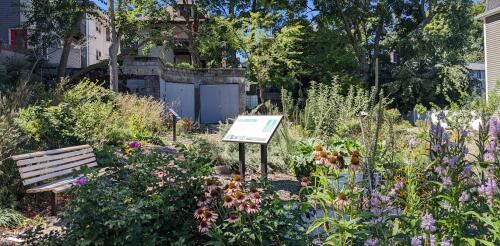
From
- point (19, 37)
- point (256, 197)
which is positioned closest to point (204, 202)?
point (256, 197)

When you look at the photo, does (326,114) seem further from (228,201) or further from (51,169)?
(228,201)

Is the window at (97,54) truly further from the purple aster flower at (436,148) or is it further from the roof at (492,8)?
the purple aster flower at (436,148)

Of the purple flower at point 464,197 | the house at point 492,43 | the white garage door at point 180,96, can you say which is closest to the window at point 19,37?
the white garage door at point 180,96

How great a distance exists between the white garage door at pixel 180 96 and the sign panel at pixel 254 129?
44.2ft

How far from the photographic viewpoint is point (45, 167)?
5.97 metres

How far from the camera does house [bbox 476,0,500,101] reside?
20.3 m

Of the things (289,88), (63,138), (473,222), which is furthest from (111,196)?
(289,88)

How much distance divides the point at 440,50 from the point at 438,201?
2654 cm

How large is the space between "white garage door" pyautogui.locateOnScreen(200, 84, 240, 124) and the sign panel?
1735cm

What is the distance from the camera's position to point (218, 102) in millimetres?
23438

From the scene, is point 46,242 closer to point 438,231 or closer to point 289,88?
point 438,231

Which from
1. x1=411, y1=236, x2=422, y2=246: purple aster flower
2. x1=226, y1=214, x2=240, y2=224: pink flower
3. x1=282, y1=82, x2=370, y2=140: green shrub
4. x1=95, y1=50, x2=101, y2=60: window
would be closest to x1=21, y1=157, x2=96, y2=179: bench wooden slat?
x1=226, y1=214, x2=240, y2=224: pink flower

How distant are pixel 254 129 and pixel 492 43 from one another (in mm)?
18724

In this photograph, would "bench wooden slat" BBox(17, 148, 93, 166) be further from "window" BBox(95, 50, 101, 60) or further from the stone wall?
"window" BBox(95, 50, 101, 60)
